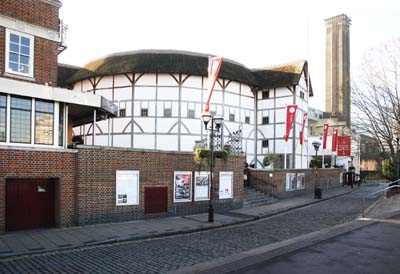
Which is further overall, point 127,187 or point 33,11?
point 127,187

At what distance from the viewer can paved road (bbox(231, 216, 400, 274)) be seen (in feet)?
26.5

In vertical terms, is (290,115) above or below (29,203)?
above

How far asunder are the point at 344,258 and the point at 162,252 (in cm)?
475

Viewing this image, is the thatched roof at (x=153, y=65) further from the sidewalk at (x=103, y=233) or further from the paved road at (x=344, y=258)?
the paved road at (x=344, y=258)

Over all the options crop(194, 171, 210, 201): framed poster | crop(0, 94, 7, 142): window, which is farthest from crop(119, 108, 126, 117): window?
crop(0, 94, 7, 142): window

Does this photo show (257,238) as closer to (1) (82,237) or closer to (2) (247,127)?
(1) (82,237)

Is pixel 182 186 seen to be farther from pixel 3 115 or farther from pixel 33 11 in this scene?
pixel 33 11

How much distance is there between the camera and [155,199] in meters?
15.5

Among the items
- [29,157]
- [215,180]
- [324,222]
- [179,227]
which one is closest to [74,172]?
[29,157]

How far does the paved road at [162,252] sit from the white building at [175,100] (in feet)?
51.4

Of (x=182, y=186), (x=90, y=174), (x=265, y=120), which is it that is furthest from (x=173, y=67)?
(x=90, y=174)

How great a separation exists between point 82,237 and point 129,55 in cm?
2241

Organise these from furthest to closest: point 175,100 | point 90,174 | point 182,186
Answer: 1. point 175,100
2. point 182,186
3. point 90,174

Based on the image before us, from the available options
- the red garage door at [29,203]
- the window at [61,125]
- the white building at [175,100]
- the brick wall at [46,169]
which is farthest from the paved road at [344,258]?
the white building at [175,100]
